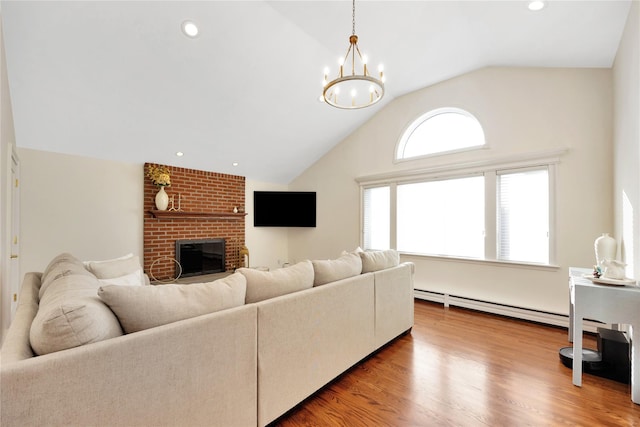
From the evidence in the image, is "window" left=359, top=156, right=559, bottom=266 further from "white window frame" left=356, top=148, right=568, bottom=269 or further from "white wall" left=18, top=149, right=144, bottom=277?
"white wall" left=18, top=149, right=144, bottom=277

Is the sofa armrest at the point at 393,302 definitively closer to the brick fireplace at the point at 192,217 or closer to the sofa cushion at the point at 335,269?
Answer: the sofa cushion at the point at 335,269

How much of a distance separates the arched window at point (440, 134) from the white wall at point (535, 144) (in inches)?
4.6

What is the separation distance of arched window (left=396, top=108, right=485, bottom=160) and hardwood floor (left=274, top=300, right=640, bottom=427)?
2.65m

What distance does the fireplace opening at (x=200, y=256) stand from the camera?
4689mm

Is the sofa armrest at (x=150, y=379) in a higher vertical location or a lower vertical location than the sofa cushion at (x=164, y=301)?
lower

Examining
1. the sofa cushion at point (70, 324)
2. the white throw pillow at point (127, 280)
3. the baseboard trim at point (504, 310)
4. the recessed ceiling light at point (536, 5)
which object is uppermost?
the recessed ceiling light at point (536, 5)

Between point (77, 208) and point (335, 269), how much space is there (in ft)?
12.2

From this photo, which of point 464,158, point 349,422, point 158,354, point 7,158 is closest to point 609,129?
point 464,158

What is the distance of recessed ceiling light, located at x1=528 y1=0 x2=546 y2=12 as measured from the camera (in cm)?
227

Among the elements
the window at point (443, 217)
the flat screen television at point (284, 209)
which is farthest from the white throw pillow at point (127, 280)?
the window at point (443, 217)

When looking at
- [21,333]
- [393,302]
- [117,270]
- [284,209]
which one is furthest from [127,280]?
[284,209]

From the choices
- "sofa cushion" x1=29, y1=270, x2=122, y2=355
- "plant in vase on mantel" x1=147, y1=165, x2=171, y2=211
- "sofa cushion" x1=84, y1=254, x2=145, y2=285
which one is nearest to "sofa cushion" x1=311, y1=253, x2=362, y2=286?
"sofa cushion" x1=29, y1=270, x2=122, y2=355

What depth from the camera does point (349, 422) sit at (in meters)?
1.67

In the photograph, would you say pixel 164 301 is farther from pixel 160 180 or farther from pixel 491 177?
pixel 491 177
